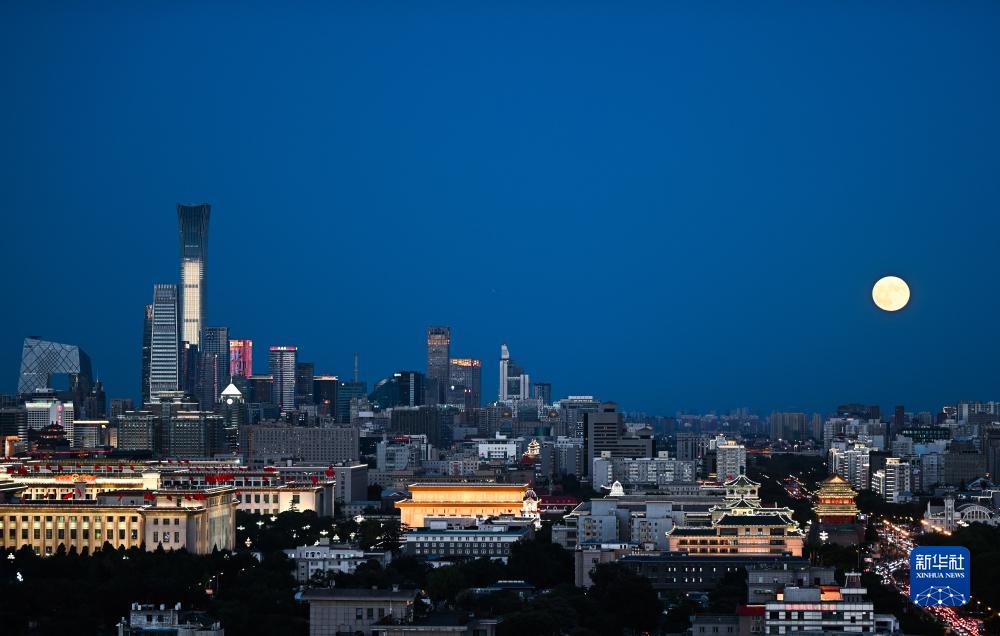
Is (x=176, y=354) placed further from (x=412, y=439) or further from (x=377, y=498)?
(x=377, y=498)

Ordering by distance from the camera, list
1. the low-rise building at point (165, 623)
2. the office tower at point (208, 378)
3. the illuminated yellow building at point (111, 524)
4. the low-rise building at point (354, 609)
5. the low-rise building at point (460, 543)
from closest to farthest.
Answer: the low-rise building at point (165, 623)
the low-rise building at point (354, 609)
the illuminated yellow building at point (111, 524)
the low-rise building at point (460, 543)
the office tower at point (208, 378)

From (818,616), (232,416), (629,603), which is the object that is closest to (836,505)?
(629,603)

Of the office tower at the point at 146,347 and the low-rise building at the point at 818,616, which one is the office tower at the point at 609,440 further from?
the low-rise building at the point at 818,616

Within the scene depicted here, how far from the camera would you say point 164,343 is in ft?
581

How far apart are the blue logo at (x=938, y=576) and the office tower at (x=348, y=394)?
147279 mm

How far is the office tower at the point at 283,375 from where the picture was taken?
191 meters

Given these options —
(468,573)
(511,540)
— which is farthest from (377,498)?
(468,573)

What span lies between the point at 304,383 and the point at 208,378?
9.23m

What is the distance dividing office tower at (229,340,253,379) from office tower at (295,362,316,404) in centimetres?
446

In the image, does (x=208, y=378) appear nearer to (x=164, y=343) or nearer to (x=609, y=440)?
(x=164, y=343)

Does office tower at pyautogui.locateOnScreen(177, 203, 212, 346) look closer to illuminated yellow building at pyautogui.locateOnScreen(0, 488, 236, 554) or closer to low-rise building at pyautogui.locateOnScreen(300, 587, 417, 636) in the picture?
illuminated yellow building at pyautogui.locateOnScreen(0, 488, 236, 554)

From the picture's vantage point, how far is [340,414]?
625ft

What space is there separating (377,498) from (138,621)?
6680cm

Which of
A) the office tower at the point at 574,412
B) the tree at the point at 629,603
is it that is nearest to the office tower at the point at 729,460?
the office tower at the point at 574,412
